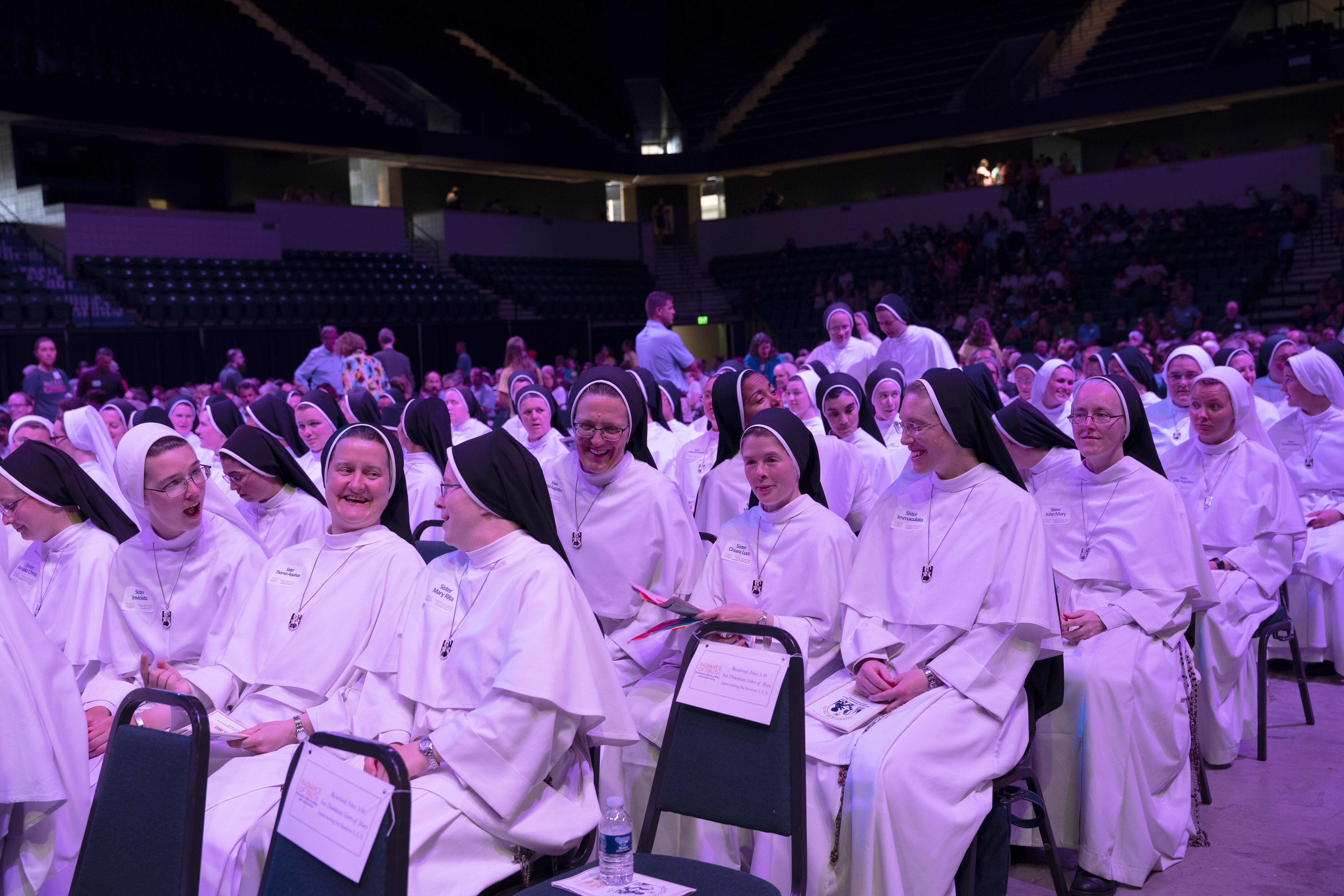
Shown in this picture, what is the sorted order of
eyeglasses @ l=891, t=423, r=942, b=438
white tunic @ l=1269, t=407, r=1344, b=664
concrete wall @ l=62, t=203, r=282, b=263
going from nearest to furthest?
eyeglasses @ l=891, t=423, r=942, b=438
white tunic @ l=1269, t=407, r=1344, b=664
concrete wall @ l=62, t=203, r=282, b=263

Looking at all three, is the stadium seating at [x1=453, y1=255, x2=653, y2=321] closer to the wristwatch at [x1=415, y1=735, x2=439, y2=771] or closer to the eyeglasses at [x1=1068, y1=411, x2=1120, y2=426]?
the eyeglasses at [x1=1068, y1=411, x2=1120, y2=426]

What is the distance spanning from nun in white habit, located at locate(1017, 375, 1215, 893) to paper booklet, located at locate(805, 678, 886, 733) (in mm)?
932

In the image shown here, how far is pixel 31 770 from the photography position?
278 centimetres

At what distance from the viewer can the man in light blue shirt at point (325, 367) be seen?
1228cm

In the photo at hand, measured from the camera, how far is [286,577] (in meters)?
3.79

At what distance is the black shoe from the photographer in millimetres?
3996

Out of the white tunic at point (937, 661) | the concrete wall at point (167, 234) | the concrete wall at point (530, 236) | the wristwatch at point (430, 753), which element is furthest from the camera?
the concrete wall at point (530, 236)

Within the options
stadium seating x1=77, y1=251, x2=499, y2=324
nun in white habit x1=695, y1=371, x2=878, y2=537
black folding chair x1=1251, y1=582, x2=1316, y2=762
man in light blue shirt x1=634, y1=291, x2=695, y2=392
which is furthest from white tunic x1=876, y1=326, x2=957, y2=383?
stadium seating x1=77, y1=251, x2=499, y2=324

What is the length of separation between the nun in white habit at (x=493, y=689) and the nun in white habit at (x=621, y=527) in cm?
104

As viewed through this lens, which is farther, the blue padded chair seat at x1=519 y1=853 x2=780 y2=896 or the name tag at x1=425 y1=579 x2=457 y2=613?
the name tag at x1=425 y1=579 x2=457 y2=613

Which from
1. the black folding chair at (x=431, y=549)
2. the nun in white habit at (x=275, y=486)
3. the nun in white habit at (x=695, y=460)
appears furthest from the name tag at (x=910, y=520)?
the nun in white habit at (x=695, y=460)

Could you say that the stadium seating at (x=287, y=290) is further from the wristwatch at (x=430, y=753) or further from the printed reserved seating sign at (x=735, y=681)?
the printed reserved seating sign at (x=735, y=681)

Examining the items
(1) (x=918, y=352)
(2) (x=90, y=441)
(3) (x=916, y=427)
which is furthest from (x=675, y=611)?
(1) (x=918, y=352)

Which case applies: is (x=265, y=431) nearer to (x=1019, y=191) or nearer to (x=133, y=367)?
(x=133, y=367)
